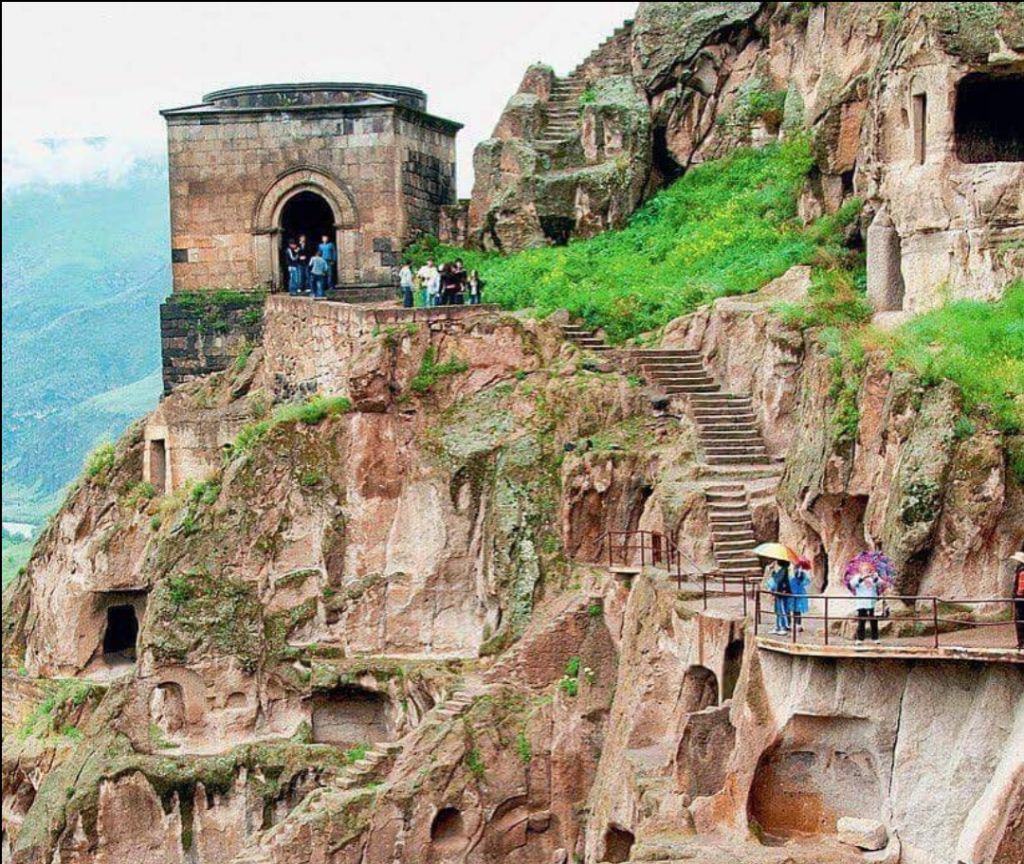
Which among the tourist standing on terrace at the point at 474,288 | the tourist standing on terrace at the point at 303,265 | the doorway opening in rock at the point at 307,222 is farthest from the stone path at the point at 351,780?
the doorway opening in rock at the point at 307,222

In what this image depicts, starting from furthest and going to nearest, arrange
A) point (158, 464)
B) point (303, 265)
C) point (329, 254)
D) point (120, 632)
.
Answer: point (120, 632)
point (158, 464)
point (303, 265)
point (329, 254)

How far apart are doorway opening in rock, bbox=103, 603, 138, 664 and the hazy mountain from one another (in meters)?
5.04

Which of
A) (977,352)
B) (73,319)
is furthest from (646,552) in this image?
(73,319)

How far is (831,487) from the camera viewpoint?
40.2m

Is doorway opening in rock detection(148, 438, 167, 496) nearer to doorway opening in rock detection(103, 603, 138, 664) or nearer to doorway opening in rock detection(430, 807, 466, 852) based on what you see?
doorway opening in rock detection(103, 603, 138, 664)

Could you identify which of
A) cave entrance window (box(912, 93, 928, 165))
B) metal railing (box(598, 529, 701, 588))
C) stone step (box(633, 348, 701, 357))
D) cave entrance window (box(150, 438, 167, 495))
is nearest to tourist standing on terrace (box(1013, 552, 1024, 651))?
metal railing (box(598, 529, 701, 588))

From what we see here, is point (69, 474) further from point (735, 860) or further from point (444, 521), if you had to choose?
point (735, 860)

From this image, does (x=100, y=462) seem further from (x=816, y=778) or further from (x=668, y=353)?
(x=816, y=778)

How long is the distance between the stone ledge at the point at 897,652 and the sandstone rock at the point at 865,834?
2170 millimetres

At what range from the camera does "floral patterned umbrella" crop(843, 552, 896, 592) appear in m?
37.8

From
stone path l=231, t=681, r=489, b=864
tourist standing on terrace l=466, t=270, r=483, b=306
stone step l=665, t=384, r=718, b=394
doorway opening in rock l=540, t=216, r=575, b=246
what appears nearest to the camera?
stone path l=231, t=681, r=489, b=864

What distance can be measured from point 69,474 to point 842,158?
2155 cm

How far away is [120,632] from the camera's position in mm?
57781

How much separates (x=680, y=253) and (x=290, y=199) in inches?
339
